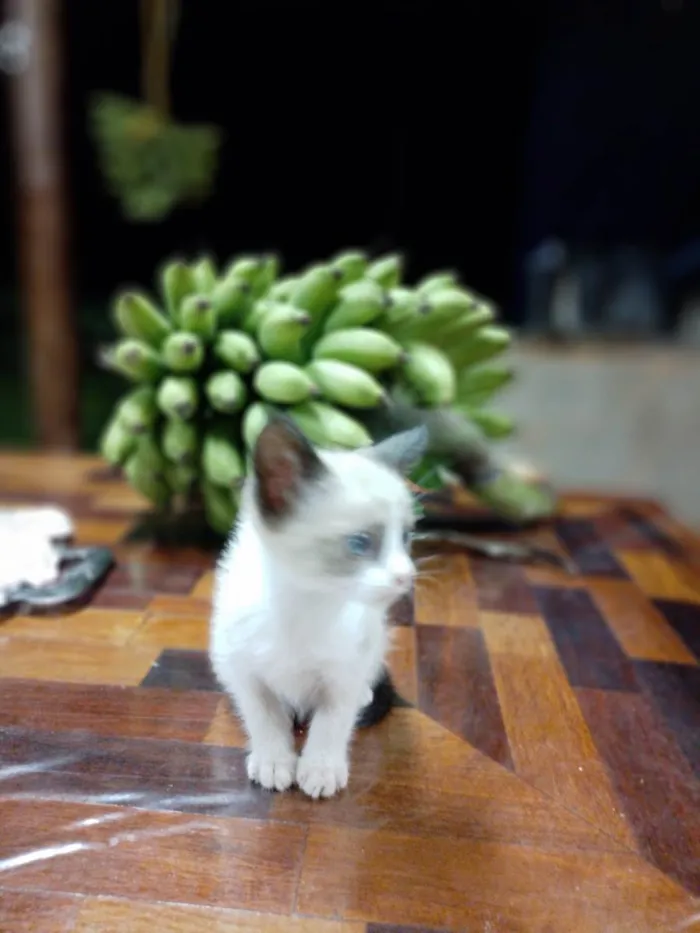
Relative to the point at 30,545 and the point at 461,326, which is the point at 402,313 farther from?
the point at 30,545

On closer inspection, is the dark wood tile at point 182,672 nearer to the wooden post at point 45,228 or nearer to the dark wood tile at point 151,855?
the dark wood tile at point 151,855

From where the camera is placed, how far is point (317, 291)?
615 millimetres

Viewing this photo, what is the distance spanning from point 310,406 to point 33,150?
963 millimetres

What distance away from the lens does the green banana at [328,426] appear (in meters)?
0.55

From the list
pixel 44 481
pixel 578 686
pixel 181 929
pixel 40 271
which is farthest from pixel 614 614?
pixel 40 271

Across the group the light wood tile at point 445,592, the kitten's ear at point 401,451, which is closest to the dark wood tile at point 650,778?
the light wood tile at point 445,592

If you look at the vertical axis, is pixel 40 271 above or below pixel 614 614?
above

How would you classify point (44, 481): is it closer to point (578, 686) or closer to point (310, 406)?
point (310, 406)

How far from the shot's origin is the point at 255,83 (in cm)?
135

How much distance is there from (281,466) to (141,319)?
37 cm

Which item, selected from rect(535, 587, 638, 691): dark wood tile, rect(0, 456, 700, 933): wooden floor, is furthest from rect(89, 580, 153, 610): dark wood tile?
rect(535, 587, 638, 691): dark wood tile

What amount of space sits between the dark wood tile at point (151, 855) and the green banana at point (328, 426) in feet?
0.90

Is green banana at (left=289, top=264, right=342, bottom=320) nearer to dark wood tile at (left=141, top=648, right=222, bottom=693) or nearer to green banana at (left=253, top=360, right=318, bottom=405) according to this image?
green banana at (left=253, top=360, right=318, bottom=405)

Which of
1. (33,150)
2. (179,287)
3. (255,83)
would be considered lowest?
(179,287)
